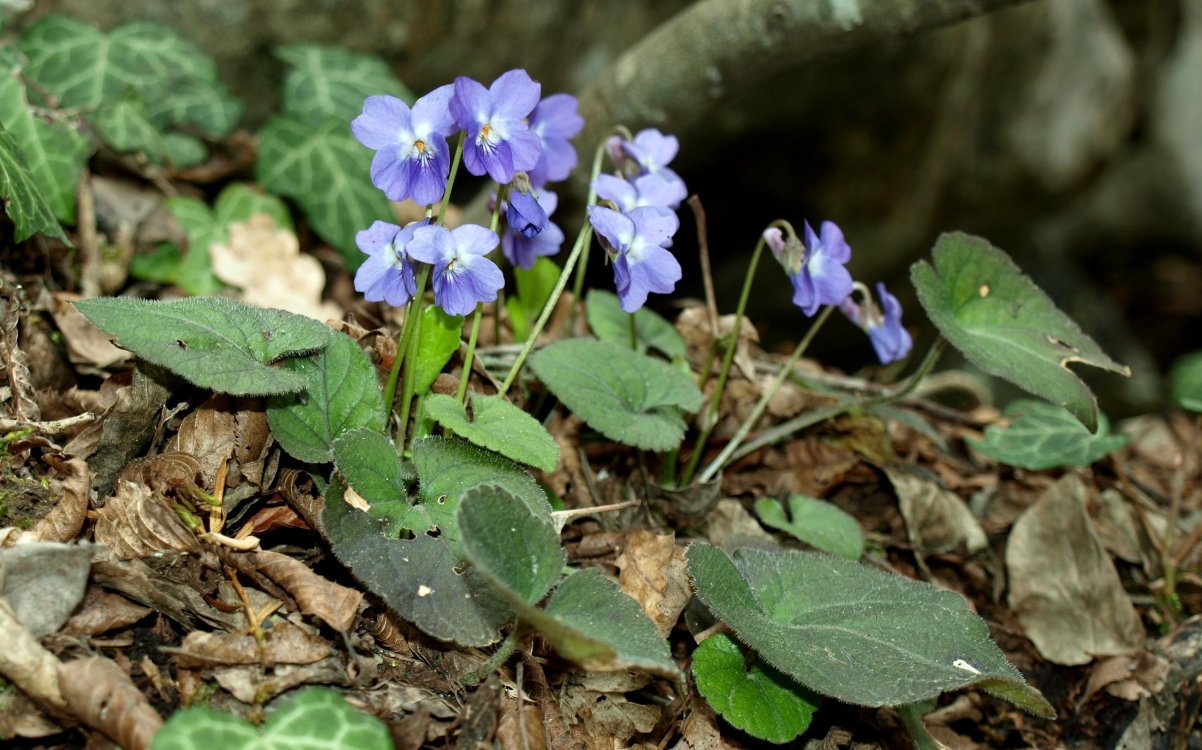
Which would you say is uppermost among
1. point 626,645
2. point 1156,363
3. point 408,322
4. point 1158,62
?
point 408,322

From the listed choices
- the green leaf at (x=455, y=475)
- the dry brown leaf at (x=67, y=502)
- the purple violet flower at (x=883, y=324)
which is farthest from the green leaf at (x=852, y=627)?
the dry brown leaf at (x=67, y=502)

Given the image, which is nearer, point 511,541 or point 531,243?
point 511,541

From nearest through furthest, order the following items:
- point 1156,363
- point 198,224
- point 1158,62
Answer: point 198,224, point 1158,62, point 1156,363

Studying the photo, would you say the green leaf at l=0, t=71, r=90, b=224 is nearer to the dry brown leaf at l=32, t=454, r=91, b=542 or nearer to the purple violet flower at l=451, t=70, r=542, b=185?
the dry brown leaf at l=32, t=454, r=91, b=542

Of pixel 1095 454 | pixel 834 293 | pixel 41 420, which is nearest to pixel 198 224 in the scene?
pixel 41 420

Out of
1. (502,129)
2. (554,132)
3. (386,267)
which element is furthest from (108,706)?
(554,132)

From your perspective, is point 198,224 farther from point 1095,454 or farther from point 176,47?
point 1095,454

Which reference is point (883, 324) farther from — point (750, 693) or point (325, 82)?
point (325, 82)

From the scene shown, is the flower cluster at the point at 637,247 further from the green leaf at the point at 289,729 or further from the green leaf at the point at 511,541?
the green leaf at the point at 289,729
